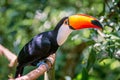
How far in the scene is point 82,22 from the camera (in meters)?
1.60

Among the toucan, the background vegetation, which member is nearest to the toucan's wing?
the toucan

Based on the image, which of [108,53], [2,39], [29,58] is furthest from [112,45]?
[2,39]

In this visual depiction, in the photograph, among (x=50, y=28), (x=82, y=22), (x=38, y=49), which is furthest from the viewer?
(x=50, y=28)

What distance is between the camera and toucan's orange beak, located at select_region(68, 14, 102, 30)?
156cm

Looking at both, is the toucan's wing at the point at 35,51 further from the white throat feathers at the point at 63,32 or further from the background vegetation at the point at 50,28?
the background vegetation at the point at 50,28

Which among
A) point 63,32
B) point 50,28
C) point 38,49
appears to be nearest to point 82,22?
point 63,32

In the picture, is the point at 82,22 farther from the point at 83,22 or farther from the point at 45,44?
the point at 45,44

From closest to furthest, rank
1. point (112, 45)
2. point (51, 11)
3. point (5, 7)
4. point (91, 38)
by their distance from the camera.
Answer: point (112, 45), point (91, 38), point (51, 11), point (5, 7)

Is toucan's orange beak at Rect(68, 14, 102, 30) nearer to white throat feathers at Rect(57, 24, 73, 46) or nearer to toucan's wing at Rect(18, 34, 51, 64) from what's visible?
white throat feathers at Rect(57, 24, 73, 46)

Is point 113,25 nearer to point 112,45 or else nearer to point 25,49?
point 112,45

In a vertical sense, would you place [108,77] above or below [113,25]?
below

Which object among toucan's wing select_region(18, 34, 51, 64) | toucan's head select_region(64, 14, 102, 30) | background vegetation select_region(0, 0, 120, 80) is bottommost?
background vegetation select_region(0, 0, 120, 80)

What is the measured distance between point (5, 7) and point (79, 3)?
55cm

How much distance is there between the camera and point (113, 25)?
183 centimetres
